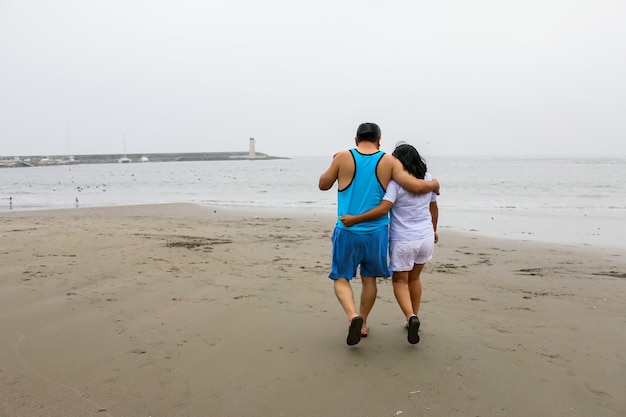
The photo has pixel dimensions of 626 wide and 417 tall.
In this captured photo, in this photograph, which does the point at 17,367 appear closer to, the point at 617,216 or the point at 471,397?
the point at 471,397

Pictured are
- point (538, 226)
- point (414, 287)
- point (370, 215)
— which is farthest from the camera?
point (538, 226)

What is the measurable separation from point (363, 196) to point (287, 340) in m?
1.27

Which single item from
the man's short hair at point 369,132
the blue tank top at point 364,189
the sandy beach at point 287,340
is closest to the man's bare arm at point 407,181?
the blue tank top at point 364,189

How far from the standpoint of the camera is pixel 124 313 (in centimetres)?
425

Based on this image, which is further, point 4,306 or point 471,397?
point 4,306

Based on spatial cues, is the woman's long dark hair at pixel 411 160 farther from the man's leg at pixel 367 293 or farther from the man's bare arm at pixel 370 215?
the man's leg at pixel 367 293

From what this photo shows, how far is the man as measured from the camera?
11.7 ft

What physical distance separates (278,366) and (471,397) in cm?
124

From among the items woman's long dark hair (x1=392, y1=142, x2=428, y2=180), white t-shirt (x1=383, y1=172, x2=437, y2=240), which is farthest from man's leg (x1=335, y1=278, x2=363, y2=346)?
woman's long dark hair (x1=392, y1=142, x2=428, y2=180)

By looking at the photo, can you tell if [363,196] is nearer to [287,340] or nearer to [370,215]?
[370,215]

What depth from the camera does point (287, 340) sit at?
12.2ft

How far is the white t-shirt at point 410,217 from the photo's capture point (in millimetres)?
3707

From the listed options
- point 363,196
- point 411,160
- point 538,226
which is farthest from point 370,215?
point 538,226

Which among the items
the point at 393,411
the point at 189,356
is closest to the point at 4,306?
the point at 189,356
